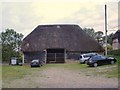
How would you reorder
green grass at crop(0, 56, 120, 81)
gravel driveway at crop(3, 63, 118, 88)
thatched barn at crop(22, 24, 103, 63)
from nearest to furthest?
gravel driveway at crop(3, 63, 118, 88)
green grass at crop(0, 56, 120, 81)
thatched barn at crop(22, 24, 103, 63)

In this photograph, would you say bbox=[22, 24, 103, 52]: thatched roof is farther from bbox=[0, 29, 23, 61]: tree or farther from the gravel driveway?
the gravel driveway

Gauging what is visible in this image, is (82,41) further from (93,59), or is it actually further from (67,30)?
(93,59)

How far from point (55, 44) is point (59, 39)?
9.21ft

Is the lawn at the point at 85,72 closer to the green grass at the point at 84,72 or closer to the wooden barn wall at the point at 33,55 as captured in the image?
the green grass at the point at 84,72

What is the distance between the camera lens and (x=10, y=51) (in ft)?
261

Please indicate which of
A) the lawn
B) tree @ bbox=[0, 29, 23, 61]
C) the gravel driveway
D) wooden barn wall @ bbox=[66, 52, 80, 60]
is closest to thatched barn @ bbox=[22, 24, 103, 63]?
wooden barn wall @ bbox=[66, 52, 80, 60]

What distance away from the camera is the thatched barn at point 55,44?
63.3 metres

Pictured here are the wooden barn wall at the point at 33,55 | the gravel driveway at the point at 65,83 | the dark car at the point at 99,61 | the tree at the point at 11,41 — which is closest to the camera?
the gravel driveway at the point at 65,83

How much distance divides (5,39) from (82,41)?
30494mm

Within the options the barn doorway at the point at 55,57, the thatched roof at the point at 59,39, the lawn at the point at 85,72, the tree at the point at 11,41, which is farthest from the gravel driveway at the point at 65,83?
the tree at the point at 11,41

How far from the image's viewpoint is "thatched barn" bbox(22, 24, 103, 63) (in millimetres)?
63281

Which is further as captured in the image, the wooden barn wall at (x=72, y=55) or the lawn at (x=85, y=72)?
the wooden barn wall at (x=72, y=55)

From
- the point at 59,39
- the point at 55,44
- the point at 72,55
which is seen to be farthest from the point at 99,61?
the point at 59,39

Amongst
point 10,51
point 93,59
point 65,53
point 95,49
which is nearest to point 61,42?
point 65,53
